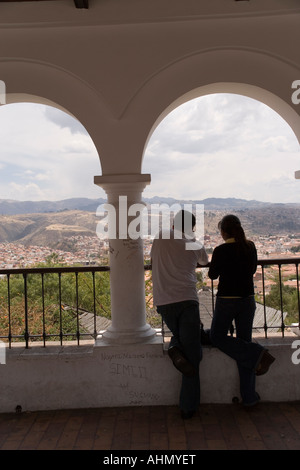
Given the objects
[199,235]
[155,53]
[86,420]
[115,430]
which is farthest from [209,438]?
[155,53]

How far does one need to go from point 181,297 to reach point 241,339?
66 centimetres

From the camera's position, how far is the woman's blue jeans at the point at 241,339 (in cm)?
374

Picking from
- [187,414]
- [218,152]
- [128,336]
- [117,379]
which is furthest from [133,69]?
[218,152]

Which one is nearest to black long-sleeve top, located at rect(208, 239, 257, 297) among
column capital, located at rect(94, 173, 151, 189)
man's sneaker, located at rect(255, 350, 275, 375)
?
man's sneaker, located at rect(255, 350, 275, 375)

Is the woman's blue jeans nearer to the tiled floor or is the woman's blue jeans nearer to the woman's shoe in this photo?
the tiled floor

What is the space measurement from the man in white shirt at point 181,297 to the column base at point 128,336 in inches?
15.0

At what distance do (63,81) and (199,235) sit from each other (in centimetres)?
194

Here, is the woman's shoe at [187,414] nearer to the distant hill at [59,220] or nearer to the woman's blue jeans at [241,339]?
the woman's blue jeans at [241,339]

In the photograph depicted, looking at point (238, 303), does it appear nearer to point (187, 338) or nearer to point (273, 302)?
point (187, 338)

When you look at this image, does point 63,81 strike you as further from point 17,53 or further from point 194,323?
point 194,323

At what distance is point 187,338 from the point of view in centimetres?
368
